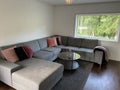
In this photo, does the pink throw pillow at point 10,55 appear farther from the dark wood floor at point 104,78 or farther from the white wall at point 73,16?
the white wall at point 73,16

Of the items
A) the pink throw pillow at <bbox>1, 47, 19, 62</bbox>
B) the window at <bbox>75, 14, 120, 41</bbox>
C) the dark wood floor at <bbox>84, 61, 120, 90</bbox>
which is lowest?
the dark wood floor at <bbox>84, 61, 120, 90</bbox>

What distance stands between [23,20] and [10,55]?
55.9 inches

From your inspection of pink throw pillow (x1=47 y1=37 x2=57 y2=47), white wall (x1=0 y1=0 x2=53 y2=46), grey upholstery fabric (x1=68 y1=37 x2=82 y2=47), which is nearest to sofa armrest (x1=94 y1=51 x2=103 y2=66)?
grey upholstery fabric (x1=68 y1=37 x2=82 y2=47)

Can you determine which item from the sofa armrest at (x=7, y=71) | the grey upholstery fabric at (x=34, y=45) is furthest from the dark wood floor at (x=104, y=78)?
the grey upholstery fabric at (x=34, y=45)

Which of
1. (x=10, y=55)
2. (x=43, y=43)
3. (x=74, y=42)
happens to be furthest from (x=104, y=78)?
(x=10, y=55)

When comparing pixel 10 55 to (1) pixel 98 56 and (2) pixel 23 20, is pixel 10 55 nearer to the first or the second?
(2) pixel 23 20

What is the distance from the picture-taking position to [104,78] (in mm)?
2861

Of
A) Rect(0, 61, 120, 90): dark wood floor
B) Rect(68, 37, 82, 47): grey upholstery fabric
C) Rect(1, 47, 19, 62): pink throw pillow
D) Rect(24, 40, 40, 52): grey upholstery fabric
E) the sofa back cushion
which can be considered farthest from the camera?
Rect(68, 37, 82, 47): grey upholstery fabric

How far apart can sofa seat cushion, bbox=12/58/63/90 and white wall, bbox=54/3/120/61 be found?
2.82 meters

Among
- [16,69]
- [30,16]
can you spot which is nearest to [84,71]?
[16,69]

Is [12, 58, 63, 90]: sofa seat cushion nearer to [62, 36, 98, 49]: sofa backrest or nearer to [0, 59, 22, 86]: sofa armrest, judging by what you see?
[0, 59, 22, 86]: sofa armrest

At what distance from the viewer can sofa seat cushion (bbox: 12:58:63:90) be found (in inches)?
73.5

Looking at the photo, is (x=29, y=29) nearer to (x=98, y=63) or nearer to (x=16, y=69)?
(x=16, y=69)

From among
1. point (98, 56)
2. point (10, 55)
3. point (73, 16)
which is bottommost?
point (98, 56)
